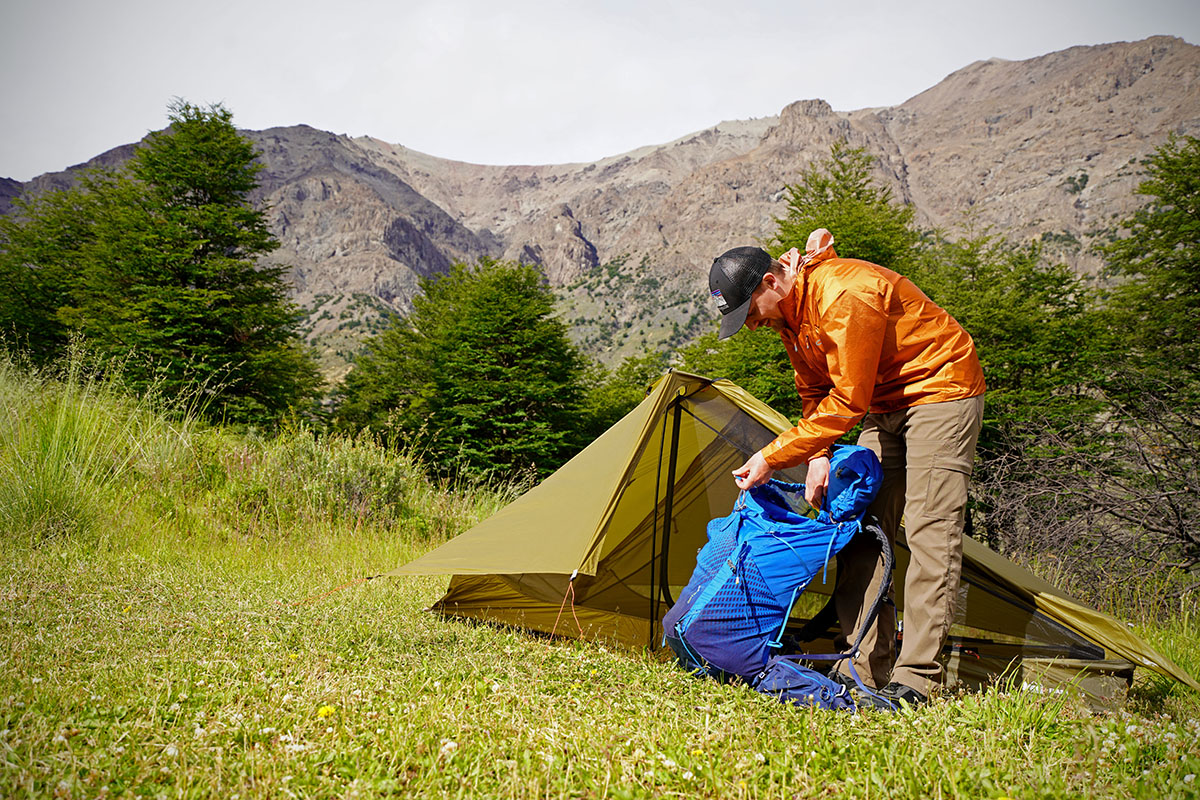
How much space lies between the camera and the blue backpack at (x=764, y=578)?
2.45m

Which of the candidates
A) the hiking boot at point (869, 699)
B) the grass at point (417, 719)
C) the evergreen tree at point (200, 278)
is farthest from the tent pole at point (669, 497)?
the evergreen tree at point (200, 278)

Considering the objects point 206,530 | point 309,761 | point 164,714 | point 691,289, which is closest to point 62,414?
point 206,530

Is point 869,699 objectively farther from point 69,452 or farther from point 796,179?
point 796,179

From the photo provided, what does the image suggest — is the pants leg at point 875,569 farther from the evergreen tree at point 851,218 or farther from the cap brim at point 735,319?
the evergreen tree at point 851,218

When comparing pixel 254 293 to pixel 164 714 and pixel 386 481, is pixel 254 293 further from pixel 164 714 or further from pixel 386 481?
pixel 164 714

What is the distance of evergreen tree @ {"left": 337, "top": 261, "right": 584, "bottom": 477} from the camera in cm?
1916

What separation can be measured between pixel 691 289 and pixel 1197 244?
13383cm

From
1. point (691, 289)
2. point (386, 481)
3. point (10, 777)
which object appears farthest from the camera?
point (691, 289)

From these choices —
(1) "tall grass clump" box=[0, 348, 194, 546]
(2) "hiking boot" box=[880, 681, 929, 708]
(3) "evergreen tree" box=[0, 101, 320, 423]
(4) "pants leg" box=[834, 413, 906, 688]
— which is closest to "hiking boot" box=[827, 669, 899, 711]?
(2) "hiking boot" box=[880, 681, 929, 708]

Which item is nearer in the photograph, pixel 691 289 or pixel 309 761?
pixel 309 761

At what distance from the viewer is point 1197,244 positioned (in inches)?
579

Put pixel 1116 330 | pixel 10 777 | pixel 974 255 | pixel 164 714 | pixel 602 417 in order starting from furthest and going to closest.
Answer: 1. pixel 602 417
2. pixel 974 255
3. pixel 1116 330
4. pixel 164 714
5. pixel 10 777

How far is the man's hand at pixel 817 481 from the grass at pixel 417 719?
0.81 m

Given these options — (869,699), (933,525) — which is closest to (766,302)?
(933,525)
